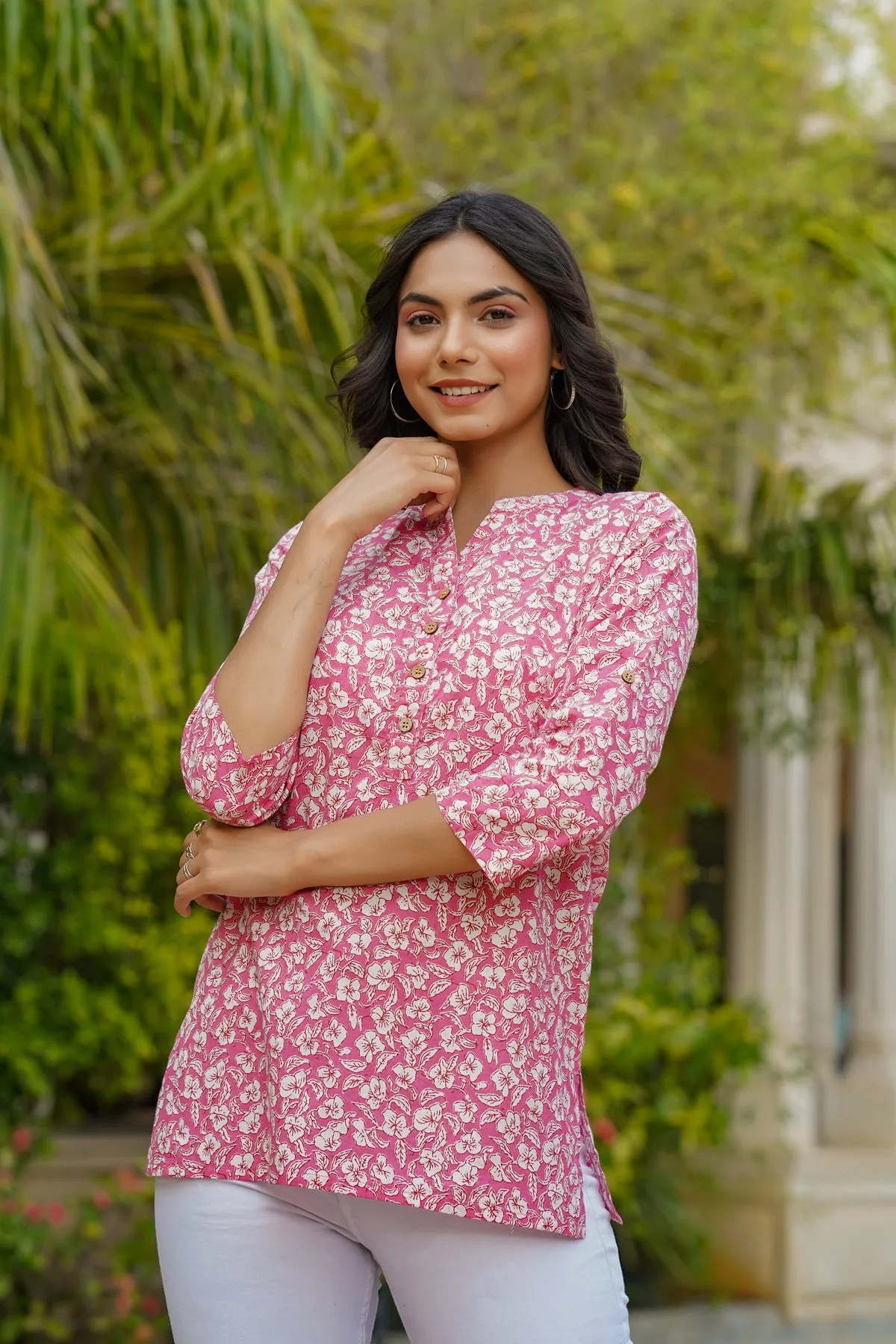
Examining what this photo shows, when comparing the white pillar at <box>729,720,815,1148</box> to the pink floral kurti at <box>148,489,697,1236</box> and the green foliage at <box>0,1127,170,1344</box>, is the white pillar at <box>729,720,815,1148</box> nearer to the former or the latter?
the green foliage at <box>0,1127,170,1344</box>

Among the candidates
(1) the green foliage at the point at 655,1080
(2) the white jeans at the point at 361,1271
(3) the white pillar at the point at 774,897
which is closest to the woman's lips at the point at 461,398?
(2) the white jeans at the point at 361,1271

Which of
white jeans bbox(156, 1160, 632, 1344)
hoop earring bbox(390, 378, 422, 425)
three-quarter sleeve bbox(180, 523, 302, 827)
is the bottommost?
white jeans bbox(156, 1160, 632, 1344)

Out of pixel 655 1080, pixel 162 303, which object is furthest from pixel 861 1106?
pixel 162 303

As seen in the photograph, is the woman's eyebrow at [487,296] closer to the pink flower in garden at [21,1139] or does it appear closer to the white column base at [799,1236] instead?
the pink flower in garden at [21,1139]

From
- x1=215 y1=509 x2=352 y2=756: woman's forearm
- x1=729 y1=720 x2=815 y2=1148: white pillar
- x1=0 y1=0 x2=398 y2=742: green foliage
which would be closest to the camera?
x1=215 y1=509 x2=352 y2=756: woman's forearm

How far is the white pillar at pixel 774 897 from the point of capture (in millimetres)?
6395

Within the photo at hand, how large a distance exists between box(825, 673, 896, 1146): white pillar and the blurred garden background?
0.05ft

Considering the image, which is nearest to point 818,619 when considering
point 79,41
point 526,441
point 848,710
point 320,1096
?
point 848,710

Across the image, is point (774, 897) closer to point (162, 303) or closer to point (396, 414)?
point (162, 303)

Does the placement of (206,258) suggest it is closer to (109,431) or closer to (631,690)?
(109,431)

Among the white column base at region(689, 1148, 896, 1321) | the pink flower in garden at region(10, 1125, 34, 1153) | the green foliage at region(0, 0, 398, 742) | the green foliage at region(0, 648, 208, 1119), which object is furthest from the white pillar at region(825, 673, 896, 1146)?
the pink flower in garden at region(10, 1125, 34, 1153)

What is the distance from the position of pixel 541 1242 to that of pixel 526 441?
2.68ft

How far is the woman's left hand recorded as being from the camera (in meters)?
1.63

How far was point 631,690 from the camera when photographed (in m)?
1.60
